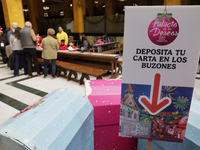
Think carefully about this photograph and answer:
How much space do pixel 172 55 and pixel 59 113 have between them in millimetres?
844

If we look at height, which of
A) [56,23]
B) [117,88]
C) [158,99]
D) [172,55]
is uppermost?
[56,23]

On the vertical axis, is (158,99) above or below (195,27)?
below

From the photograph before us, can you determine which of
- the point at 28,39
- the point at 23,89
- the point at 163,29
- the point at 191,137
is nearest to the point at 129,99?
the point at 163,29

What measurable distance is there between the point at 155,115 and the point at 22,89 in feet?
12.8

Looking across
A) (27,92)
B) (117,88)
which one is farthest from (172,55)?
(27,92)

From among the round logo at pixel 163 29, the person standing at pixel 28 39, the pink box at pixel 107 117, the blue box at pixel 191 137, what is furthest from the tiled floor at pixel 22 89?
the round logo at pixel 163 29

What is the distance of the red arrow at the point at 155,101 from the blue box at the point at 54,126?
0.52 metres

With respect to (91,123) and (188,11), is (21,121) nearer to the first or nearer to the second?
(91,123)

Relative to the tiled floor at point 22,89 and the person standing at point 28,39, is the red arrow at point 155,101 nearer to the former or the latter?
the tiled floor at point 22,89

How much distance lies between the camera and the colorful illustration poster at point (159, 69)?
2.63ft

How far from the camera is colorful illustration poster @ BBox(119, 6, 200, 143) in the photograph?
0.80 meters

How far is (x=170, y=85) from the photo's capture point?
89 centimetres

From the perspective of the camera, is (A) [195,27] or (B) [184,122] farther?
(B) [184,122]

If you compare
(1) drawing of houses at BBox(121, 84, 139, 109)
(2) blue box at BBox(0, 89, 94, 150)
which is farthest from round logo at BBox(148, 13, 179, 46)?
(2) blue box at BBox(0, 89, 94, 150)
